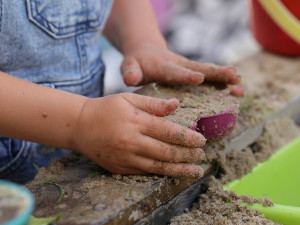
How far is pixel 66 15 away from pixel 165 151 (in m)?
0.47

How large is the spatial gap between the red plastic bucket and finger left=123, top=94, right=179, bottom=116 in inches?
38.4

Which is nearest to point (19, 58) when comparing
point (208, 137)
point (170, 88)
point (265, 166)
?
point (170, 88)

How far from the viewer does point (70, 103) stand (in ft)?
2.77

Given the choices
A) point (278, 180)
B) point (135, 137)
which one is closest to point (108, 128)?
point (135, 137)

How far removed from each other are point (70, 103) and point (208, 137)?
0.30 metres

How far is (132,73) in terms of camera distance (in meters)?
1.11

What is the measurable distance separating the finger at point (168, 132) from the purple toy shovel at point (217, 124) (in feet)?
0.23

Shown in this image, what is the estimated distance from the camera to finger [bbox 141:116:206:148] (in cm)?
80

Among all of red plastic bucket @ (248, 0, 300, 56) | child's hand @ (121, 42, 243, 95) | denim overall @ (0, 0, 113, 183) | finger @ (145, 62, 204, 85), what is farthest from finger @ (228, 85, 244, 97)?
red plastic bucket @ (248, 0, 300, 56)

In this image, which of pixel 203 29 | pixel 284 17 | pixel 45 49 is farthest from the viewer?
pixel 203 29

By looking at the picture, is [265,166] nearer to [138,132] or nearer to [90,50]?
[138,132]

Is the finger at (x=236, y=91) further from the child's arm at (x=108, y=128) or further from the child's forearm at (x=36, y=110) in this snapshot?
the child's forearm at (x=36, y=110)

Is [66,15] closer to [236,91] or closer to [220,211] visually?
[236,91]

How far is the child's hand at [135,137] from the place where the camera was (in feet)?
2.62
